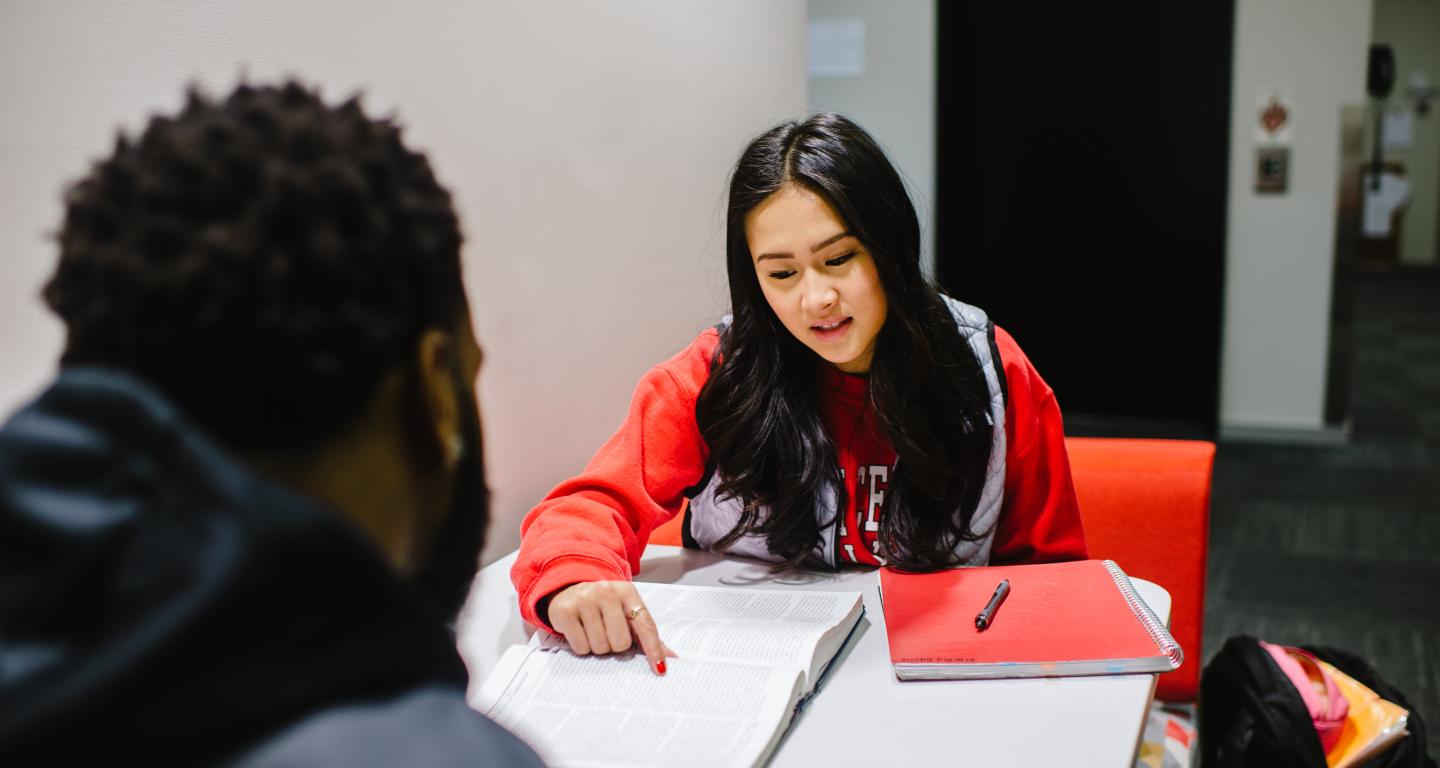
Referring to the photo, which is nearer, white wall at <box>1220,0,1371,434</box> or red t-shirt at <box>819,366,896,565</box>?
red t-shirt at <box>819,366,896,565</box>

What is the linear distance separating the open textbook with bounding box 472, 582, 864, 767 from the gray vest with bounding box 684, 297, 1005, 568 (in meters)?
0.21

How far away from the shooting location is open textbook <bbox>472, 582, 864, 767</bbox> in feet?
3.10

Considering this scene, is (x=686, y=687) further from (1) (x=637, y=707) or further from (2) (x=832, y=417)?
(2) (x=832, y=417)

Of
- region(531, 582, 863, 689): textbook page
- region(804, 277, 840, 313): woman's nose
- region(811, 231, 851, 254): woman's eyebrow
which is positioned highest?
region(811, 231, 851, 254): woman's eyebrow

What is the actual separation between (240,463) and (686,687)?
663mm

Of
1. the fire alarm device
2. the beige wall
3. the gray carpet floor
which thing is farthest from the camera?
the beige wall

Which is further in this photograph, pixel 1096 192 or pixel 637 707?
pixel 1096 192

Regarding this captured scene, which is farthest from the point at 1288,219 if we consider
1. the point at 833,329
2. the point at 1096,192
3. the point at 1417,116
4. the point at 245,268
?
the point at 1417,116

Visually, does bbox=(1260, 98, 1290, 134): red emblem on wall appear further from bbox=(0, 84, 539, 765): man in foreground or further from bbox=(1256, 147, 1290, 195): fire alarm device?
bbox=(0, 84, 539, 765): man in foreground

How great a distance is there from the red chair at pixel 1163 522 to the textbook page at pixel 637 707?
2.46ft

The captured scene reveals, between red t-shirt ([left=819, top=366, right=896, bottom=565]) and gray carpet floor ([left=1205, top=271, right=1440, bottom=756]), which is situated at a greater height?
red t-shirt ([left=819, top=366, right=896, bottom=565])

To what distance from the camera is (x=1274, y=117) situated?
399 centimetres

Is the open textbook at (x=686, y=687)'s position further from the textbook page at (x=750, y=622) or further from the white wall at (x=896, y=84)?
the white wall at (x=896, y=84)

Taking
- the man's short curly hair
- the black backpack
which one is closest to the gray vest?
the black backpack
